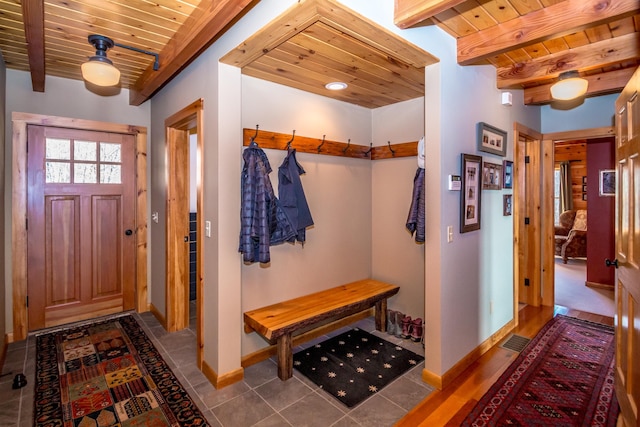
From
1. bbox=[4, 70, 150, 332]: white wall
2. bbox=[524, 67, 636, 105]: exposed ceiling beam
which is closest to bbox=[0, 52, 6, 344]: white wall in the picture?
bbox=[4, 70, 150, 332]: white wall

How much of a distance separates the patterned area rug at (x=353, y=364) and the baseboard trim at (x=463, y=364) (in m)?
0.25

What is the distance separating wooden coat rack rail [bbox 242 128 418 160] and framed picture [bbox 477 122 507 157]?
0.62m

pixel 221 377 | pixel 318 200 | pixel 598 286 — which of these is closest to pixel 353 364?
pixel 221 377

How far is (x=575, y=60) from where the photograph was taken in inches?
104

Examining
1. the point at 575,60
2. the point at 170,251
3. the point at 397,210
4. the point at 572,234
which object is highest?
the point at 575,60

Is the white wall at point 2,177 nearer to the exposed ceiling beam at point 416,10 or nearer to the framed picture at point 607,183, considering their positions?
the exposed ceiling beam at point 416,10

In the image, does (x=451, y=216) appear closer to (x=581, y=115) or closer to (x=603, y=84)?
(x=603, y=84)

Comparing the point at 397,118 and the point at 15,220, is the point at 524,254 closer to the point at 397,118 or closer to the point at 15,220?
the point at 397,118

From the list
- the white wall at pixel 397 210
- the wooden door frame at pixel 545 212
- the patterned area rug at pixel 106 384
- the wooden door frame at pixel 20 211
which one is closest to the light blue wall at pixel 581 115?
the wooden door frame at pixel 545 212

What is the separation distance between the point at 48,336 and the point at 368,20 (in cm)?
389

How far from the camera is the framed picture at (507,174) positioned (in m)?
3.15

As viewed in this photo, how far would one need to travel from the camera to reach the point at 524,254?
4.17m

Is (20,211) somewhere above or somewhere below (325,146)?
below

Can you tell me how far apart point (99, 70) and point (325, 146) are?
1.86m
